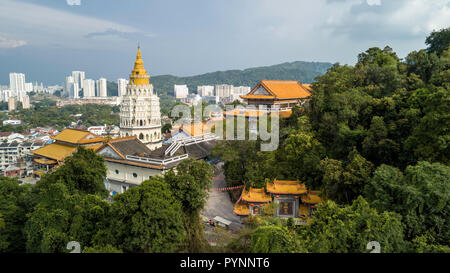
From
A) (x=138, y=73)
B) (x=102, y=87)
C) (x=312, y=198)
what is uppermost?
(x=102, y=87)

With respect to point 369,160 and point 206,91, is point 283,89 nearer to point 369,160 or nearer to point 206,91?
point 369,160

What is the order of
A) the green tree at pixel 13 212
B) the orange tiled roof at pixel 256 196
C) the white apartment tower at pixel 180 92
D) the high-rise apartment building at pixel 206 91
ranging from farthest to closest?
the white apartment tower at pixel 180 92 < the high-rise apartment building at pixel 206 91 < the orange tiled roof at pixel 256 196 < the green tree at pixel 13 212

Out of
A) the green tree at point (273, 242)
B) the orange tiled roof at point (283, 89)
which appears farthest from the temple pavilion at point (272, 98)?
the green tree at point (273, 242)

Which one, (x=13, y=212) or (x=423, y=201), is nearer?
(x=423, y=201)

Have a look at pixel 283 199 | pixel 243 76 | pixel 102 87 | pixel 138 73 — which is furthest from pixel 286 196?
pixel 243 76

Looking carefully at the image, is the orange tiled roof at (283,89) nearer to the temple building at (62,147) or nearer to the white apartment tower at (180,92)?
the temple building at (62,147)
